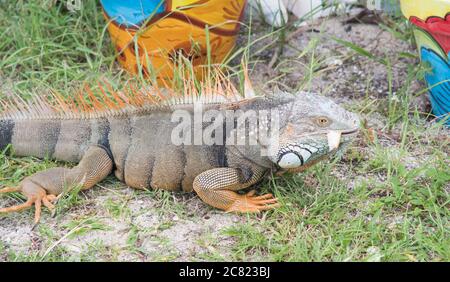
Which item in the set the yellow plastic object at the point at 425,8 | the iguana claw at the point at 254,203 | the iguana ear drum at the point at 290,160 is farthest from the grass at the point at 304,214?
the yellow plastic object at the point at 425,8

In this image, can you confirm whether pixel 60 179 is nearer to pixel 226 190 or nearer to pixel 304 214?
pixel 226 190

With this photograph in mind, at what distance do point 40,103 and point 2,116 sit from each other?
0.26 metres

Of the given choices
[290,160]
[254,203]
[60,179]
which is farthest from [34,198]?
[290,160]

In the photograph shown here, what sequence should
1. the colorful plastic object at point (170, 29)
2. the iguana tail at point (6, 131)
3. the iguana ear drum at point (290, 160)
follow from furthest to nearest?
the colorful plastic object at point (170, 29) < the iguana tail at point (6, 131) < the iguana ear drum at point (290, 160)

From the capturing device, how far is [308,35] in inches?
249

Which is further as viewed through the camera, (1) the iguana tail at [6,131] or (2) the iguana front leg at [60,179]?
(1) the iguana tail at [6,131]

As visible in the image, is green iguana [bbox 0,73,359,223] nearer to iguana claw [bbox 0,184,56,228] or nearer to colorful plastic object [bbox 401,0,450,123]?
iguana claw [bbox 0,184,56,228]

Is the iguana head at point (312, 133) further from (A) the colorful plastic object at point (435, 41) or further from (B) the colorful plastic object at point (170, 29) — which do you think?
(B) the colorful plastic object at point (170, 29)

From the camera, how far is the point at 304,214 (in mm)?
4203

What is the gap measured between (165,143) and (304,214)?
93 centimetres

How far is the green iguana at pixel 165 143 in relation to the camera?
4055 millimetres

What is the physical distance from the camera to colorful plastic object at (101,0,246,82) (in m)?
5.30

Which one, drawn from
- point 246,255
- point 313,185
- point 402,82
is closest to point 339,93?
point 402,82

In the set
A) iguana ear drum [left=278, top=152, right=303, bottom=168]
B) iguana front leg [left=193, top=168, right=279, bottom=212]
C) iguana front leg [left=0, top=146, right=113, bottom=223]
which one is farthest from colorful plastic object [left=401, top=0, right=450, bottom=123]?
iguana front leg [left=0, top=146, right=113, bottom=223]
